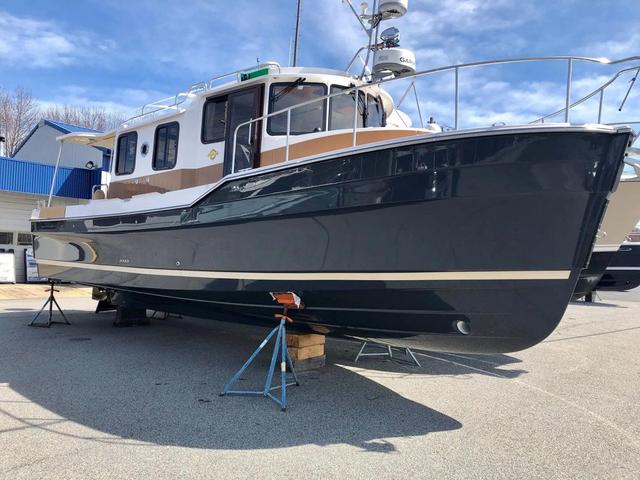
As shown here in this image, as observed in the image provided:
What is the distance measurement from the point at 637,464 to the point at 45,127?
2225 centimetres

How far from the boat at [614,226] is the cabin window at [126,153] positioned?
19.8 ft

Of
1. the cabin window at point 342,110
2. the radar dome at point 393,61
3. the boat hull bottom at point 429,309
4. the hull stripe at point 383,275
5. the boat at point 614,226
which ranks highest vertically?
the radar dome at point 393,61

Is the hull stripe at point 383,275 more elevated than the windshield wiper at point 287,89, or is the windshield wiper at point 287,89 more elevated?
the windshield wiper at point 287,89

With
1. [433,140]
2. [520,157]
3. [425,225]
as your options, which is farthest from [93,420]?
[520,157]

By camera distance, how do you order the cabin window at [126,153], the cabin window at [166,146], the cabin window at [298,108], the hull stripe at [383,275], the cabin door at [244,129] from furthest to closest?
the cabin window at [126,153] → the cabin window at [166,146] → the cabin door at [244,129] → the cabin window at [298,108] → the hull stripe at [383,275]

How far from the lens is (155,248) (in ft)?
17.0

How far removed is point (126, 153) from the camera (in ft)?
22.3

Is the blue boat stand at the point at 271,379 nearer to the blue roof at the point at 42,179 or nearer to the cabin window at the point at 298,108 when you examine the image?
the cabin window at the point at 298,108

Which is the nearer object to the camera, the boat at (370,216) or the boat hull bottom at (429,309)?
the boat at (370,216)

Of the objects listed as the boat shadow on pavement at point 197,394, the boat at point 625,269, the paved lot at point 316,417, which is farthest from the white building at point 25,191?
the boat at point 625,269

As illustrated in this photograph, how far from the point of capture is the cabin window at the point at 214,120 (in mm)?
5386

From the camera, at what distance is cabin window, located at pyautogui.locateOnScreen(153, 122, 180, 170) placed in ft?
19.5

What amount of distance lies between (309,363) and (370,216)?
2.29 m

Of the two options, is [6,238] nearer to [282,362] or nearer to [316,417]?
[282,362]
